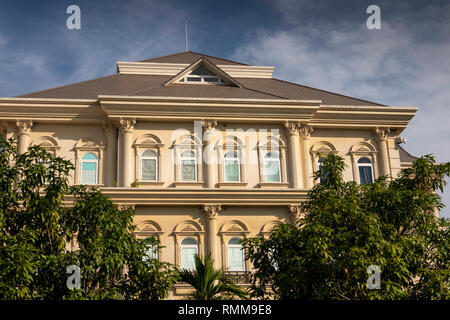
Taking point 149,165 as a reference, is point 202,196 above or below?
below

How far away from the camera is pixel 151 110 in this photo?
24031mm

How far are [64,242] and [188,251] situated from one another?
9.26 meters

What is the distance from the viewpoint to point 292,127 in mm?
24688

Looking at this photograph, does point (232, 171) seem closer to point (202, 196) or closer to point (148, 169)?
point (202, 196)

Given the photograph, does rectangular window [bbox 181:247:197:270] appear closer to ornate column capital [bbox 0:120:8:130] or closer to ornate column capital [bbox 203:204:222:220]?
ornate column capital [bbox 203:204:222:220]

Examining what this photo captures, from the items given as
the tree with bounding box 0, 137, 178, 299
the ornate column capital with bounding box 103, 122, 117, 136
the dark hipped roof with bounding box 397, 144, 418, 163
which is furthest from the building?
the tree with bounding box 0, 137, 178, 299

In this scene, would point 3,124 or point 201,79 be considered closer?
point 3,124

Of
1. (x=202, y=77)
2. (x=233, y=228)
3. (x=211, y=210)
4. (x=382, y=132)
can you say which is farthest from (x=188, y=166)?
(x=382, y=132)

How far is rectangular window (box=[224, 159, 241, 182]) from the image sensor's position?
24.1 meters

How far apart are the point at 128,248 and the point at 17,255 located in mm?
2624

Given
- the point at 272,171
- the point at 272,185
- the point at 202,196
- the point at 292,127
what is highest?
the point at 292,127

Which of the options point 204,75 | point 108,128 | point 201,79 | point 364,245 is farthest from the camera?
point 204,75
